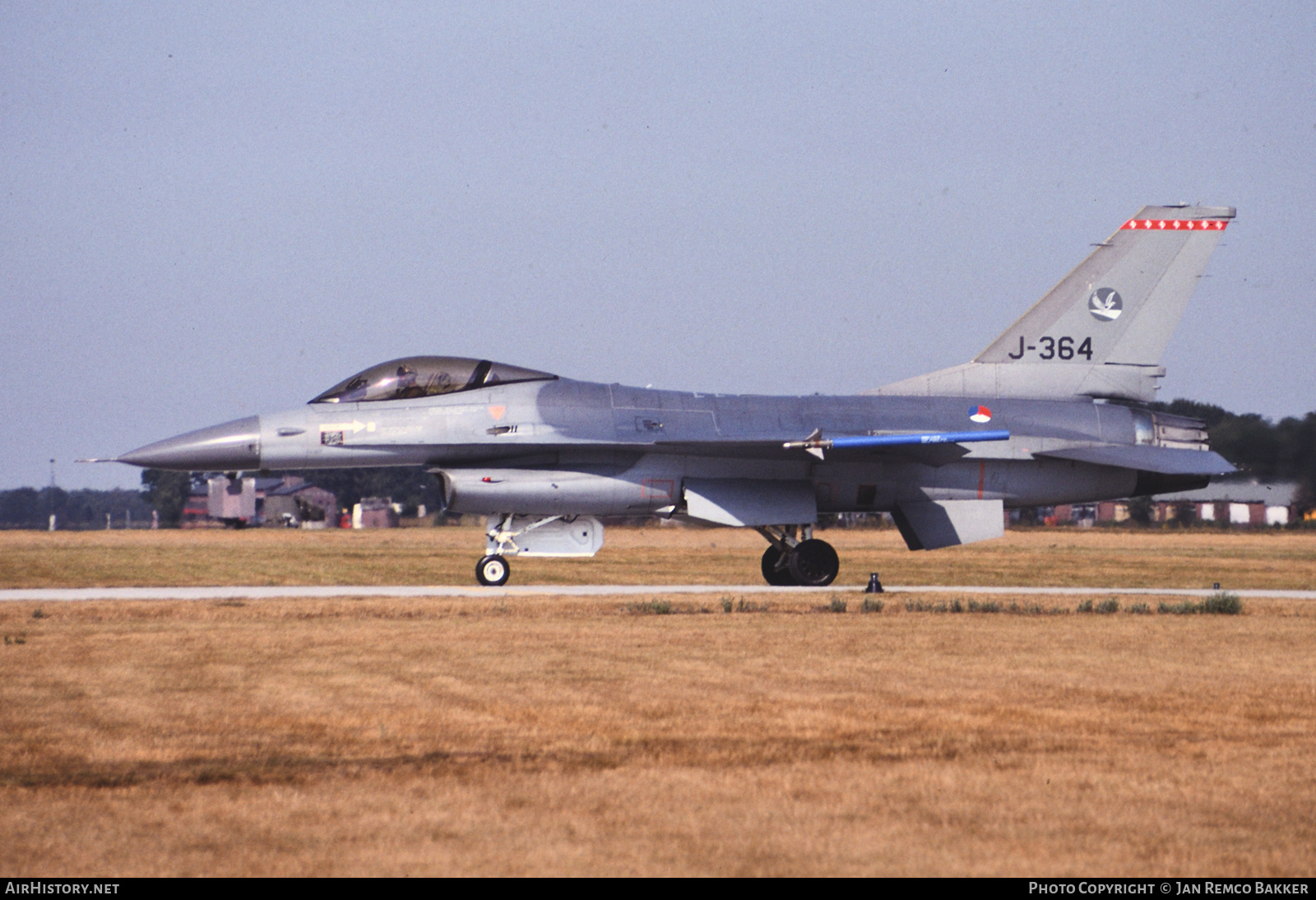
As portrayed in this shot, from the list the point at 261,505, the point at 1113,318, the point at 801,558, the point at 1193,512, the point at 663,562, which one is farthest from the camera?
the point at 261,505

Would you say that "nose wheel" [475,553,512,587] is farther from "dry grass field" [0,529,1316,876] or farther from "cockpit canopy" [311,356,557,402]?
"dry grass field" [0,529,1316,876]

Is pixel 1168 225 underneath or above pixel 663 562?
above

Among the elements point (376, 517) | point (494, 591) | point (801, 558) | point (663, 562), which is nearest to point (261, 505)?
point (376, 517)

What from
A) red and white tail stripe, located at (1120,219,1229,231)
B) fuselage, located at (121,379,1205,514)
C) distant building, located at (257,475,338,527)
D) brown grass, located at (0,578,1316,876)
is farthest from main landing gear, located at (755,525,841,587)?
distant building, located at (257,475,338,527)

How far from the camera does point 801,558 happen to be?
20.2 m

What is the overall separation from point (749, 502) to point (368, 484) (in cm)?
7660

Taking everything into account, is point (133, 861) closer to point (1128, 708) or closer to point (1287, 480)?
point (1128, 708)

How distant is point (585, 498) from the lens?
62.3 ft

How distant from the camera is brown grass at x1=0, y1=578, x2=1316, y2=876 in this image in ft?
16.0

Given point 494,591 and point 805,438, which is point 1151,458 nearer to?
point 805,438

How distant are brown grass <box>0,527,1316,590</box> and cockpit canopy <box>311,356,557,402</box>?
462cm

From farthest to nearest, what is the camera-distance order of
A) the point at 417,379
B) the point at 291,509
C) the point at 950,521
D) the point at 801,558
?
the point at 291,509, the point at 950,521, the point at 801,558, the point at 417,379

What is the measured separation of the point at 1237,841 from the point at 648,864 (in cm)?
219

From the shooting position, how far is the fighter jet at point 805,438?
18.7 metres
